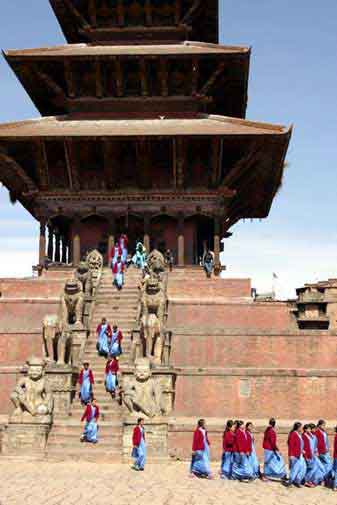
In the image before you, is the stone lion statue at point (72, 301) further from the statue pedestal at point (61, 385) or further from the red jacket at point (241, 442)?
the red jacket at point (241, 442)

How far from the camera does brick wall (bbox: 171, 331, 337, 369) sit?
Answer: 19078mm

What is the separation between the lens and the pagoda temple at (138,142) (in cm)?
2703

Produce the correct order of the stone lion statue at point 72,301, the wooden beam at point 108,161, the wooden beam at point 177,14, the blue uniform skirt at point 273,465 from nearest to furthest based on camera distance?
1. the blue uniform skirt at point 273,465
2. the stone lion statue at point 72,301
3. the wooden beam at point 108,161
4. the wooden beam at point 177,14

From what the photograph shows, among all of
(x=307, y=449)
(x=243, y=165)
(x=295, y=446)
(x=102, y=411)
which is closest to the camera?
(x=295, y=446)

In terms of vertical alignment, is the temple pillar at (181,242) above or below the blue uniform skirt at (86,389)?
above

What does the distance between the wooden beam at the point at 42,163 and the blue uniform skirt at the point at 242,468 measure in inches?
644

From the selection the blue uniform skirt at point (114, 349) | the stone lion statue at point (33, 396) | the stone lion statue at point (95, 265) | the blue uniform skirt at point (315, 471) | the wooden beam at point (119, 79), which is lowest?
the blue uniform skirt at point (315, 471)

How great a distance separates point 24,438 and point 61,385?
6.09 feet

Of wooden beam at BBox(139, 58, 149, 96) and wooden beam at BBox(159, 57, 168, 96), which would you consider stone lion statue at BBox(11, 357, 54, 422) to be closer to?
wooden beam at BBox(139, 58, 149, 96)

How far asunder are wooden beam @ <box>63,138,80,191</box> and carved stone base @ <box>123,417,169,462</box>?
13.6 meters

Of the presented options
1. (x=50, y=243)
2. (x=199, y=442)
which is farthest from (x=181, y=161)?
(x=199, y=442)

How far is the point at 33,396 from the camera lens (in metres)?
16.0

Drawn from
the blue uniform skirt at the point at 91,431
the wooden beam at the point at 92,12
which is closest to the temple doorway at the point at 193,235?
the wooden beam at the point at 92,12

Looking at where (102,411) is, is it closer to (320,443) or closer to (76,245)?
(320,443)
